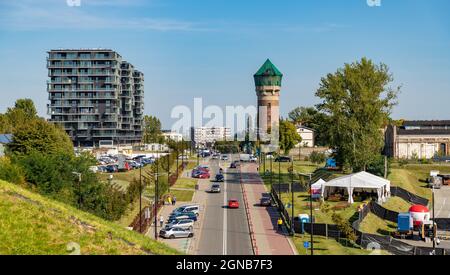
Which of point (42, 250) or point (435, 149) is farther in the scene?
point (435, 149)

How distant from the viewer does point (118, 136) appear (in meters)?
145

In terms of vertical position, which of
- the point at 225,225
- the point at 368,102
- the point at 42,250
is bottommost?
the point at 225,225

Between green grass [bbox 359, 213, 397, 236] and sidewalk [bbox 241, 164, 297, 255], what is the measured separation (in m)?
7.15

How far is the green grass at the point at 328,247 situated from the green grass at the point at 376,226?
652 centimetres

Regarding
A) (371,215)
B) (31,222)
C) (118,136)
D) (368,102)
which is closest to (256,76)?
(118,136)

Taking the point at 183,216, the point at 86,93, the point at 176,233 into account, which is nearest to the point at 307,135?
the point at 86,93

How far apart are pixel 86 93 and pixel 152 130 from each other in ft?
120

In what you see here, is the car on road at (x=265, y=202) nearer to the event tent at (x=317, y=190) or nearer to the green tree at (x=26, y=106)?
the event tent at (x=317, y=190)

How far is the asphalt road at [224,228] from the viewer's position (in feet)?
139

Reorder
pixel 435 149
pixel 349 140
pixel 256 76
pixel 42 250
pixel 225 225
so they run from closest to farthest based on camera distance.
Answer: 1. pixel 42 250
2. pixel 225 225
3. pixel 349 140
4. pixel 435 149
5. pixel 256 76

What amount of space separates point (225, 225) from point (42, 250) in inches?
1312

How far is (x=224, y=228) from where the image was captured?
167ft
